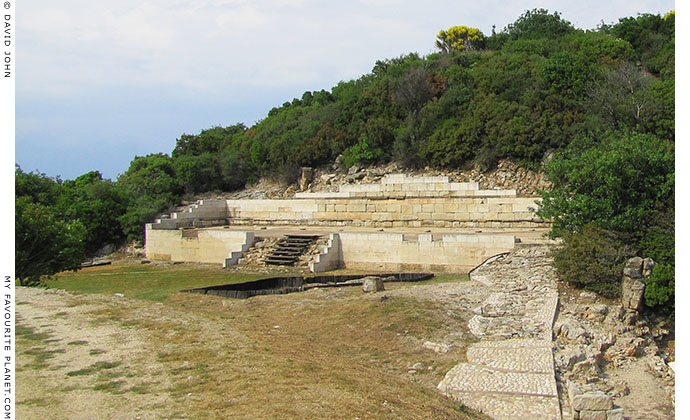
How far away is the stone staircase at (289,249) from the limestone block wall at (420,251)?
1.58 meters

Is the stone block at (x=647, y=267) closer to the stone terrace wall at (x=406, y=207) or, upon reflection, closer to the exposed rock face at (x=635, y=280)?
the exposed rock face at (x=635, y=280)

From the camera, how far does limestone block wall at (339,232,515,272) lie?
1619 centimetres

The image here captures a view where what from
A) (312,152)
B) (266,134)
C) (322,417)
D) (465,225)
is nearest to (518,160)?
(465,225)

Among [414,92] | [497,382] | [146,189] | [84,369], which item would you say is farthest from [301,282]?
[414,92]

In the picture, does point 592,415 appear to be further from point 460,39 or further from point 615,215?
point 460,39

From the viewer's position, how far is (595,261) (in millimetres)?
11484

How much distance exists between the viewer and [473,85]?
3045 centimetres

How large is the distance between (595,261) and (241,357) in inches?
315

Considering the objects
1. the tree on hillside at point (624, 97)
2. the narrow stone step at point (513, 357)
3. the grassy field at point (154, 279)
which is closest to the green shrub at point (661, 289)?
the narrow stone step at point (513, 357)

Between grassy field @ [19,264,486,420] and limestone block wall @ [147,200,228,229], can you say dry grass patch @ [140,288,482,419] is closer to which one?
grassy field @ [19,264,486,420]

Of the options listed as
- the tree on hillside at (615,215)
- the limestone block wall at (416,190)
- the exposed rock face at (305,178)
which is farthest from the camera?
the exposed rock face at (305,178)

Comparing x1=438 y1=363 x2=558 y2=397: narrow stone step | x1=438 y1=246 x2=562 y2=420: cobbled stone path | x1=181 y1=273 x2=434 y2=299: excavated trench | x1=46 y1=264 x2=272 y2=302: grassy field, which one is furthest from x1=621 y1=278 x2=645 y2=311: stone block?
x1=46 y1=264 x2=272 y2=302: grassy field

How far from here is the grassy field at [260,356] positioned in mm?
5473

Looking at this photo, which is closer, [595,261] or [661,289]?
[661,289]
